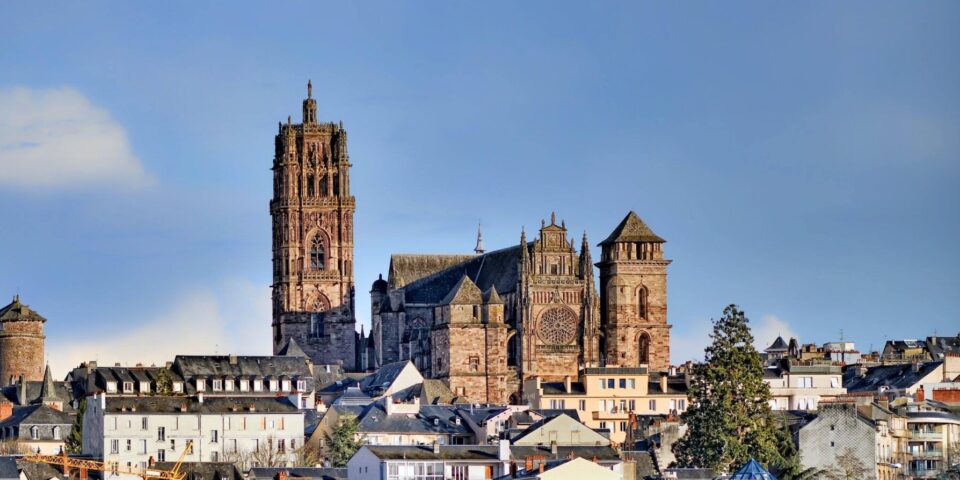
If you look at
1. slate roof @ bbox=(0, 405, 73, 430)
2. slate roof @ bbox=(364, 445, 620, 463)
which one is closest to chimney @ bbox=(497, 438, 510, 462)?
slate roof @ bbox=(364, 445, 620, 463)

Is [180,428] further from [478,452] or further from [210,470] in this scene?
[478,452]

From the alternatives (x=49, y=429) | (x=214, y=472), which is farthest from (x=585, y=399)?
(x=214, y=472)

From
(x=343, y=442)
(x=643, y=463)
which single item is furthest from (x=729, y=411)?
(x=343, y=442)

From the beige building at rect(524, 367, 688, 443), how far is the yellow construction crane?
128ft

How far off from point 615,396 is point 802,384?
12.1m

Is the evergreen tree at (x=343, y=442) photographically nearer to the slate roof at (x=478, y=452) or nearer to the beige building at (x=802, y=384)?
the slate roof at (x=478, y=452)

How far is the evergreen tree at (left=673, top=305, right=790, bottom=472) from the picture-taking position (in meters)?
138

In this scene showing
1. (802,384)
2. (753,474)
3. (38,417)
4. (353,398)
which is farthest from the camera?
(353,398)

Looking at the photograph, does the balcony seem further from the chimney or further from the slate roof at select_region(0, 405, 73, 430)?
the slate roof at select_region(0, 405, 73, 430)

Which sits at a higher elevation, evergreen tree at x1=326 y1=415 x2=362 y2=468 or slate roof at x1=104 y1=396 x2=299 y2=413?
slate roof at x1=104 y1=396 x2=299 y2=413

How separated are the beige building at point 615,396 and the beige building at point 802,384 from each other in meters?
5.82

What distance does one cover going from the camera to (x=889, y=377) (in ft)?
589

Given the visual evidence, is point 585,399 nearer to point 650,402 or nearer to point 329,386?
point 650,402

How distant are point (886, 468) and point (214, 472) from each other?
32.9 meters
